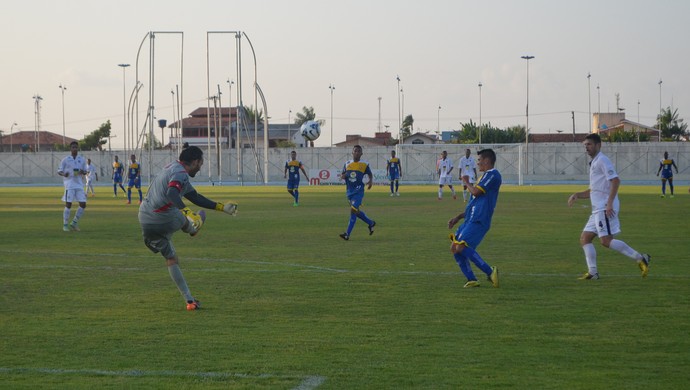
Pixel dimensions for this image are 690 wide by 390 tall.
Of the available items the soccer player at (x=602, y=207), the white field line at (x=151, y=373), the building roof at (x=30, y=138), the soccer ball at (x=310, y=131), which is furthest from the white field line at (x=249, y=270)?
the building roof at (x=30, y=138)

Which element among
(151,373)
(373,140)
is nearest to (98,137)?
(373,140)

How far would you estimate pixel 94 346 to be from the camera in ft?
28.9

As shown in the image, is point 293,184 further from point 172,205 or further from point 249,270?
point 172,205

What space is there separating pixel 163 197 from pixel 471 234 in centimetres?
412

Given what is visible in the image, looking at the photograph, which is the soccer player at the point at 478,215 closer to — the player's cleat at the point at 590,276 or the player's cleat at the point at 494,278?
the player's cleat at the point at 494,278

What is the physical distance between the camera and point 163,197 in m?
10.7

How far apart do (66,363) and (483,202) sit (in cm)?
620

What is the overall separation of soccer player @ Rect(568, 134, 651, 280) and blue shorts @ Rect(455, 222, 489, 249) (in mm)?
1723

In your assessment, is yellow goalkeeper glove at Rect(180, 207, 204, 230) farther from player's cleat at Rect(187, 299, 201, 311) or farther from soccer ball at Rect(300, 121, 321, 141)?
soccer ball at Rect(300, 121, 321, 141)

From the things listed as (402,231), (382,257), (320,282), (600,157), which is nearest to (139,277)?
(320,282)

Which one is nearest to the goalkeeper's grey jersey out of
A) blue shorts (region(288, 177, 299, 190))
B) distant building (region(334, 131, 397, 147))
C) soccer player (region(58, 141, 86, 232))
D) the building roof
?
soccer player (region(58, 141, 86, 232))

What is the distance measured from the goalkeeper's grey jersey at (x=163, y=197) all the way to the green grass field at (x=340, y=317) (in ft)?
3.58

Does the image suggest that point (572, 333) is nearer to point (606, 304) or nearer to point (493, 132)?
point (606, 304)

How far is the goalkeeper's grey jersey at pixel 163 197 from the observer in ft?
34.8
